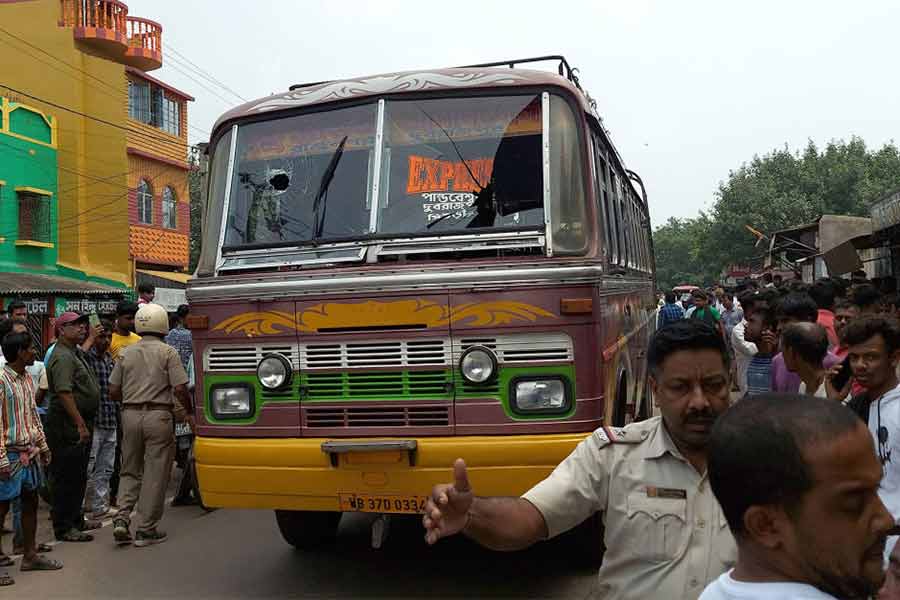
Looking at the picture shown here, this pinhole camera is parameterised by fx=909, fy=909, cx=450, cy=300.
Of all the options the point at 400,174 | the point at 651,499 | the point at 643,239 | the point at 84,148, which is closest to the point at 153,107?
the point at 84,148

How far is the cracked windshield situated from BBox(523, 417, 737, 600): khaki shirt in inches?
111

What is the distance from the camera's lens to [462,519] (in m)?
2.17

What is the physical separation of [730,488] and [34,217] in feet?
77.7

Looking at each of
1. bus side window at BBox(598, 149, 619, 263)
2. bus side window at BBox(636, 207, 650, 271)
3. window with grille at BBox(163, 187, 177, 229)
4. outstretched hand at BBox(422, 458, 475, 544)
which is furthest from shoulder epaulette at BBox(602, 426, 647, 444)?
window with grille at BBox(163, 187, 177, 229)

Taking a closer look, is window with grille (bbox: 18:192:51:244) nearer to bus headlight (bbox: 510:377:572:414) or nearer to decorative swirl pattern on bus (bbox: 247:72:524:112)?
decorative swirl pattern on bus (bbox: 247:72:524:112)

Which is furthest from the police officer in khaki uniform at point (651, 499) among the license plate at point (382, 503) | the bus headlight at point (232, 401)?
the bus headlight at point (232, 401)

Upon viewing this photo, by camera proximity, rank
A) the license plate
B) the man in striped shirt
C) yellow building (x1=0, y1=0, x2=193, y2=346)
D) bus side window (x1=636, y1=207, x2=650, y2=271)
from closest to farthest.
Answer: the license plate
the man in striped shirt
bus side window (x1=636, y1=207, x2=650, y2=271)
yellow building (x1=0, y1=0, x2=193, y2=346)

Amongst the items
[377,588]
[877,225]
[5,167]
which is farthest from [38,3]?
[377,588]

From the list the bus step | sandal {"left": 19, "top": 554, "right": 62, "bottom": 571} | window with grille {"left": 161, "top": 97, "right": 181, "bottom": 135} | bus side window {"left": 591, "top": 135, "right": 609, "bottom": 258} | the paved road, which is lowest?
the paved road

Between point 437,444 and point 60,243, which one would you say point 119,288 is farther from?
point 437,444

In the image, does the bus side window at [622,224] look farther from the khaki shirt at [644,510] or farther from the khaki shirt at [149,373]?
the khaki shirt at [644,510]

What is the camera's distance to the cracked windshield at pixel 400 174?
529cm

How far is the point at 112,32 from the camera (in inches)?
969

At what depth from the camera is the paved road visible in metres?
5.54
